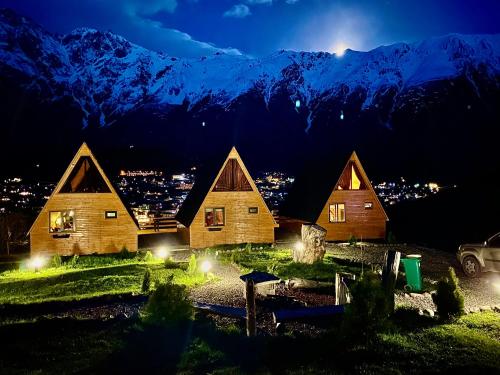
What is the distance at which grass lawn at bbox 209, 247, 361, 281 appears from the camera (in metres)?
17.0

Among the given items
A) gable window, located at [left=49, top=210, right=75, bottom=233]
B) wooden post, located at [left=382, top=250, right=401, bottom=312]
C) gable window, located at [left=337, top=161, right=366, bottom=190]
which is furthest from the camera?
gable window, located at [left=337, top=161, right=366, bottom=190]

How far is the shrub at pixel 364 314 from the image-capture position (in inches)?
353

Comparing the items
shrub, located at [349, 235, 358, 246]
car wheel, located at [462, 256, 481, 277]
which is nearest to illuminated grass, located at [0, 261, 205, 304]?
car wheel, located at [462, 256, 481, 277]

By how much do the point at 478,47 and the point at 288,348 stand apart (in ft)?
476

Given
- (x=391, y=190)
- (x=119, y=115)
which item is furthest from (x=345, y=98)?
(x=391, y=190)

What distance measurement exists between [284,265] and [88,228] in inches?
481

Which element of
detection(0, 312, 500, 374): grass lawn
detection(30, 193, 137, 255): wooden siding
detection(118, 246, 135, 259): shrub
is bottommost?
detection(0, 312, 500, 374): grass lawn

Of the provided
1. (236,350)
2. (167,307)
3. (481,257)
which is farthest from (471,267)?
(167,307)

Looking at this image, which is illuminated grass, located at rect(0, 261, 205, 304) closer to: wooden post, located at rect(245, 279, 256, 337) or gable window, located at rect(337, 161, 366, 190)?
wooden post, located at rect(245, 279, 256, 337)

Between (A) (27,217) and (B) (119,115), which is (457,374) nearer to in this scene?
(A) (27,217)

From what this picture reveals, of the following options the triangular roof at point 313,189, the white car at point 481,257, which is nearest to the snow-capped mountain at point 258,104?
the triangular roof at point 313,189

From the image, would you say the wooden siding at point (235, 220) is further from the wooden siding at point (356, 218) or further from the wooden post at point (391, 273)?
the wooden post at point (391, 273)

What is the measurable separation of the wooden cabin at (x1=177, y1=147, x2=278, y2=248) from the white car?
12811 millimetres

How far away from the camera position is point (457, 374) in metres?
7.43
